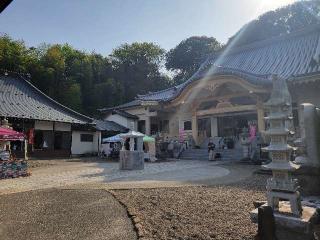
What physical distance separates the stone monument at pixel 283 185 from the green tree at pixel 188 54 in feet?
154

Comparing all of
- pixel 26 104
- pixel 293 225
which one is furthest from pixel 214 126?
pixel 293 225

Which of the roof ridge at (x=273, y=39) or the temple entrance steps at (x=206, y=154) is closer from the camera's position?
the temple entrance steps at (x=206, y=154)

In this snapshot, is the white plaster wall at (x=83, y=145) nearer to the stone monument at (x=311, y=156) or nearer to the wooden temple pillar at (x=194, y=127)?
the wooden temple pillar at (x=194, y=127)

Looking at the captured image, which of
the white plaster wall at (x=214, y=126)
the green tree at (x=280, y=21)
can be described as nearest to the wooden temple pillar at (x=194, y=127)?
the white plaster wall at (x=214, y=126)

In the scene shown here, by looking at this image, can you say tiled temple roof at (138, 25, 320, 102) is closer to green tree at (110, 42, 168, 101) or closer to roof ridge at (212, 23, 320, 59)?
roof ridge at (212, 23, 320, 59)

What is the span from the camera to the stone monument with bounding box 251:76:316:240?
3.70 meters

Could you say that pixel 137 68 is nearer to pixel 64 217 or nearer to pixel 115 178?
pixel 115 178

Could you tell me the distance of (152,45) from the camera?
2133 inches

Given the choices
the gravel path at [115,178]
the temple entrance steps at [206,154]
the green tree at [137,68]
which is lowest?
the gravel path at [115,178]

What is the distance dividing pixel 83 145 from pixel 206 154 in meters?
11.9

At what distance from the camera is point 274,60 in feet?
70.8

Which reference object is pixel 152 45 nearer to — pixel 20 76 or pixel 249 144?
pixel 20 76

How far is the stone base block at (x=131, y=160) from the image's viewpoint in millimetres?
Answer: 14382

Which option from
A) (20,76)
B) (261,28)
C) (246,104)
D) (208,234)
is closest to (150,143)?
(246,104)
